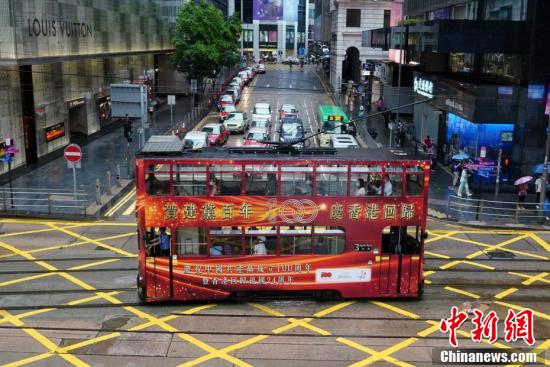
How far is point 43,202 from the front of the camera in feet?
73.5

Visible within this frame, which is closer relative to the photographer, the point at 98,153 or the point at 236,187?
the point at 236,187

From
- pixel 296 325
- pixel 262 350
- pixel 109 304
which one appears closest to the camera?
pixel 262 350

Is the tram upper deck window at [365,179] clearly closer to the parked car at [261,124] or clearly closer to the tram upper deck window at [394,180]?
the tram upper deck window at [394,180]

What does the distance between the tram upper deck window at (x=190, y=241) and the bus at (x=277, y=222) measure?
0.07 feet

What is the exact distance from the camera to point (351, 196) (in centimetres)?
1289

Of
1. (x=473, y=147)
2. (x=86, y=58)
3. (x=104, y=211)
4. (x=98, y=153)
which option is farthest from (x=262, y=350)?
(x=86, y=58)

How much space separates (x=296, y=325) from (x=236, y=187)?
10.1 feet

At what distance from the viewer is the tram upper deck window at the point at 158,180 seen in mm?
12547

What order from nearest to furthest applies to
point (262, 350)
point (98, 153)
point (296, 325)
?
point (262, 350) → point (296, 325) → point (98, 153)

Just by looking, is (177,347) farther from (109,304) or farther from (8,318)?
(8,318)

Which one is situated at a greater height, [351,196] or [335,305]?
[351,196]

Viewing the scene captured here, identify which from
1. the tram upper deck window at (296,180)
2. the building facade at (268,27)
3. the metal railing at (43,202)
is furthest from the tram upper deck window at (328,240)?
the building facade at (268,27)

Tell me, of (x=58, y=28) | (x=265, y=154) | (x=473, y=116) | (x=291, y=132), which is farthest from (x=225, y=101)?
(x=265, y=154)

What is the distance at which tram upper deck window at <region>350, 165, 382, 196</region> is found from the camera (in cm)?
1284
